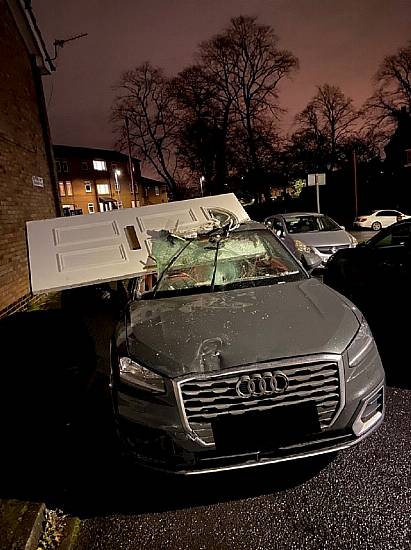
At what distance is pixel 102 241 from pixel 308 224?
751cm

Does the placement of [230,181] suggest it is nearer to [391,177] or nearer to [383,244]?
[391,177]

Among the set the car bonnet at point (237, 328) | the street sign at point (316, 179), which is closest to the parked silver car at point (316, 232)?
the street sign at point (316, 179)

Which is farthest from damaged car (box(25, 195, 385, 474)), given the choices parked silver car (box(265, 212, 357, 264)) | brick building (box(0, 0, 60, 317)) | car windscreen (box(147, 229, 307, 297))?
parked silver car (box(265, 212, 357, 264))

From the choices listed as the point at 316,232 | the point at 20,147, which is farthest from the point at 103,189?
the point at 316,232

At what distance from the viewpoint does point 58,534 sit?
249cm

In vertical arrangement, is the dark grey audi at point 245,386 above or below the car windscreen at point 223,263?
below

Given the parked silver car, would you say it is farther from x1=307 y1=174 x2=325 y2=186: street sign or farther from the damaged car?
the damaged car

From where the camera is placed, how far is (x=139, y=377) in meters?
2.54

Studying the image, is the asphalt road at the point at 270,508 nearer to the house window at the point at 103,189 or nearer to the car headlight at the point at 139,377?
the car headlight at the point at 139,377

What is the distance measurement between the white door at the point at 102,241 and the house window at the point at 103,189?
59042 mm

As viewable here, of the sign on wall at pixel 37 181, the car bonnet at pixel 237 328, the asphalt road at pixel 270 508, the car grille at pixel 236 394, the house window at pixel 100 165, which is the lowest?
the asphalt road at pixel 270 508

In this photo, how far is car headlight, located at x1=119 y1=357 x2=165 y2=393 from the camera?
8.10 feet

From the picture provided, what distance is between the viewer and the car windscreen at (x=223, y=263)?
11.8 feet

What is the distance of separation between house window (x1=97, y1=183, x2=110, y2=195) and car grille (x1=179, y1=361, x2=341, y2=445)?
62.1 metres
